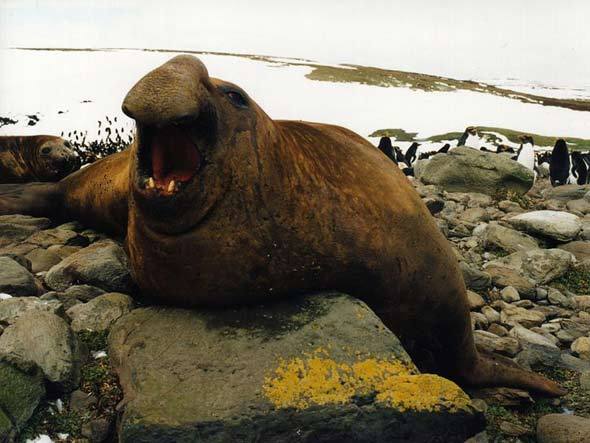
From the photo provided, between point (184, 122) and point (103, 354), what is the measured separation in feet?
4.81

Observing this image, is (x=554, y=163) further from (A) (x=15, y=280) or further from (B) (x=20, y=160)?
(A) (x=15, y=280)

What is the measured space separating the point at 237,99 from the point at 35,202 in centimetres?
357

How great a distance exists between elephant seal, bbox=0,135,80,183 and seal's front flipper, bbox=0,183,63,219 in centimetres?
273

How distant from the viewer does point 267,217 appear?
10.2 feet

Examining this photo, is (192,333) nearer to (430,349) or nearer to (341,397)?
(341,397)

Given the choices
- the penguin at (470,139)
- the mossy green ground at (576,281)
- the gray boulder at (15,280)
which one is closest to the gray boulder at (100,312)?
the gray boulder at (15,280)

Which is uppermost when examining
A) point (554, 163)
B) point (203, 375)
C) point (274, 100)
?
point (203, 375)

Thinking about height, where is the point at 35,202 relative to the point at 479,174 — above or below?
above

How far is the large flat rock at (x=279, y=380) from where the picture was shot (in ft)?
8.73

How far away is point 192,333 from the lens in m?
3.13

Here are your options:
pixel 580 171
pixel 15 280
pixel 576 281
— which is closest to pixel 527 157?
pixel 580 171

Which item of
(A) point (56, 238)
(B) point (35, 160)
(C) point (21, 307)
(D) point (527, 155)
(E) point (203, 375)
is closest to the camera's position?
(E) point (203, 375)

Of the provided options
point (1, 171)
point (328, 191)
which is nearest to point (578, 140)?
point (1, 171)

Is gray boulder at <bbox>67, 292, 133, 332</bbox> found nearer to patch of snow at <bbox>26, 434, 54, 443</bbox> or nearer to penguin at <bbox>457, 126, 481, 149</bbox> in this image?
patch of snow at <bbox>26, 434, 54, 443</bbox>
